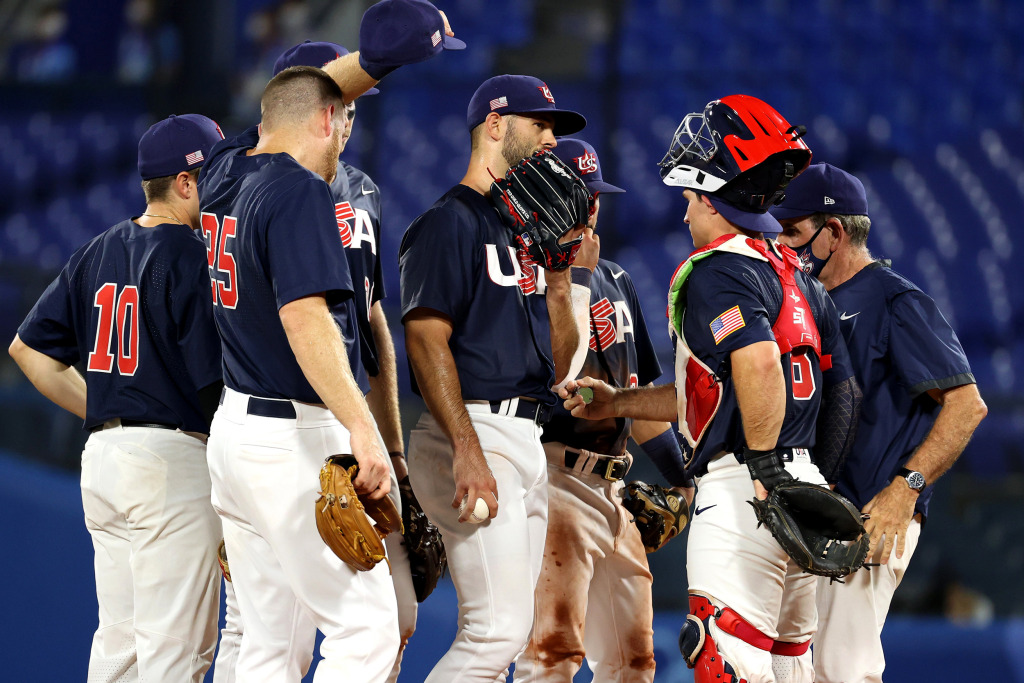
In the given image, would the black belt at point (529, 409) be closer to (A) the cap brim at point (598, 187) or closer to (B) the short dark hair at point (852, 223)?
(A) the cap brim at point (598, 187)

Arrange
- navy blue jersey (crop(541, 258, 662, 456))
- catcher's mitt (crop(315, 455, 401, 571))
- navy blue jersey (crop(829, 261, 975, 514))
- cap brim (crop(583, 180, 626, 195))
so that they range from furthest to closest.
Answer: cap brim (crop(583, 180, 626, 195)), navy blue jersey (crop(541, 258, 662, 456)), navy blue jersey (crop(829, 261, 975, 514)), catcher's mitt (crop(315, 455, 401, 571))

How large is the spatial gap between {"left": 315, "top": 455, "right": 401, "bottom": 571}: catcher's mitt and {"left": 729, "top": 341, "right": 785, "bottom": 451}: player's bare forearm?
37.1 inches

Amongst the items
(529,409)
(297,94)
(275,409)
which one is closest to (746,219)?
(529,409)

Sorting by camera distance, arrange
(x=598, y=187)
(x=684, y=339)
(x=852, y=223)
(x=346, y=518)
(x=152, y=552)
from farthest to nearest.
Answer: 1. (x=598, y=187)
2. (x=852, y=223)
3. (x=152, y=552)
4. (x=684, y=339)
5. (x=346, y=518)

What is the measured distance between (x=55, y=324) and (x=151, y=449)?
582 mm

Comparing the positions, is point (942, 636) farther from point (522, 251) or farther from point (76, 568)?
point (76, 568)

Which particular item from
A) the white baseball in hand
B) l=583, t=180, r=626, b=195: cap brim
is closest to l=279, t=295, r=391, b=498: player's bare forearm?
the white baseball in hand

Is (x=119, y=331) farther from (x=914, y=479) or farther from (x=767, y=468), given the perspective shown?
(x=914, y=479)

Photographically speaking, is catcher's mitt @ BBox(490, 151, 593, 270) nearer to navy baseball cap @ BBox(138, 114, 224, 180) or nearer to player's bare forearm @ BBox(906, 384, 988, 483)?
navy baseball cap @ BBox(138, 114, 224, 180)

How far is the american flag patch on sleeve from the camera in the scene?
2.61m

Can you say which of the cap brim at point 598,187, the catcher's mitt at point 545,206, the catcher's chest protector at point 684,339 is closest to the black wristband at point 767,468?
the catcher's chest protector at point 684,339

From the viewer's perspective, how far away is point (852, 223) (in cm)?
335

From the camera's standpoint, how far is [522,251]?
2965 millimetres

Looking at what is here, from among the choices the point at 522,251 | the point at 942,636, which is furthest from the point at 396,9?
the point at 942,636
